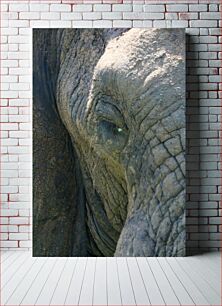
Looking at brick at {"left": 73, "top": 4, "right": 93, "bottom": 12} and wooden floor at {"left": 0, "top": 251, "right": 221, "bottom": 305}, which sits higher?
brick at {"left": 73, "top": 4, "right": 93, "bottom": 12}

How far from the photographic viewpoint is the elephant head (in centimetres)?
448

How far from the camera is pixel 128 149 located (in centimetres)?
450

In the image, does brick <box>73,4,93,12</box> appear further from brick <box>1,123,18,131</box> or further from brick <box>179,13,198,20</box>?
brick <box>1,123,18,131</box>

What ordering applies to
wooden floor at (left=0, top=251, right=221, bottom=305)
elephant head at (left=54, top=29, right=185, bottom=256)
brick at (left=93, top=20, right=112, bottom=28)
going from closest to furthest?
wooden floor at (left=0, top=251, right=221, bottom=305) → elephant head at (left=54, top=29, right=185, bottom=256) → brick at (left=93, top=20, right=112, bottom=28)

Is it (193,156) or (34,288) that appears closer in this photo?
(34,288)

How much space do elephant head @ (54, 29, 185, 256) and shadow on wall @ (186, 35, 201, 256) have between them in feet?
0.54

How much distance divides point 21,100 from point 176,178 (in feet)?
4.34

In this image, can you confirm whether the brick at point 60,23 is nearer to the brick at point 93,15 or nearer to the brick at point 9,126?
the brick at point 93,15

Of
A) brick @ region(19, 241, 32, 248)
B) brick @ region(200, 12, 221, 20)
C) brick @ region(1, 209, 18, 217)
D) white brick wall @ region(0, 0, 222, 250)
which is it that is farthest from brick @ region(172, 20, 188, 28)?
brick @ region(19, 241, 32, 248)

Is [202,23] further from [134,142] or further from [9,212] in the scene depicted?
[9,212]

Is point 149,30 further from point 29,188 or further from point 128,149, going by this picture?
point 29,188

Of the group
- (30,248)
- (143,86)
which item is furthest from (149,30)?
(30,248)

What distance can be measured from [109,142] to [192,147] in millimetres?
653

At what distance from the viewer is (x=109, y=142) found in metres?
4.53
